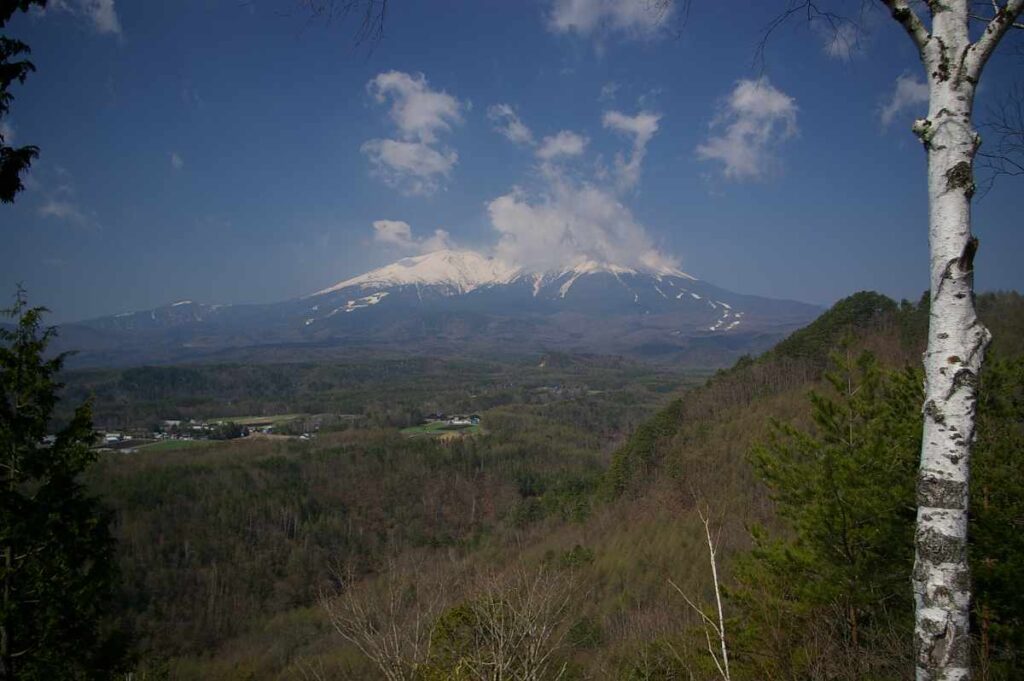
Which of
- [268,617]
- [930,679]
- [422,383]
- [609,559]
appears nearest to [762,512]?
[609,559]

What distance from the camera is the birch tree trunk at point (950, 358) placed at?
175 centimetres

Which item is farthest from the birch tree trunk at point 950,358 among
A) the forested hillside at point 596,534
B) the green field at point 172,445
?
the green field at point 172,445

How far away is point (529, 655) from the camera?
4039mm

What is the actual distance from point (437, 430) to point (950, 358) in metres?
82.6

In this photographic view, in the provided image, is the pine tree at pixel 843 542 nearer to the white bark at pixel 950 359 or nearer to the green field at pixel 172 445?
the white bark at pixel 950 359

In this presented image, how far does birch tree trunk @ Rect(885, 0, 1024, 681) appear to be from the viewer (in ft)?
5.75

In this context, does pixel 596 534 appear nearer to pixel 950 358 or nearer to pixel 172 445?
A: pixel 950 358

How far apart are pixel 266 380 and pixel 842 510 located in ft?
479

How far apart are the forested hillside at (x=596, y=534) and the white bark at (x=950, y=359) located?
76cm

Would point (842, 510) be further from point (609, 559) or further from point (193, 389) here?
point (193, 389)

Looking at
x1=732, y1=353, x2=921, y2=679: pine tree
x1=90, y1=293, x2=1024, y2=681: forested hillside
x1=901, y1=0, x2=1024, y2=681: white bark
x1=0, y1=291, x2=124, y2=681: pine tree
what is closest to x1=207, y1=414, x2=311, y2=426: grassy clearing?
x1=90, y1=293, x2=1024, y2=681: forested hillside

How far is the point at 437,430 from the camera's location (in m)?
81.8

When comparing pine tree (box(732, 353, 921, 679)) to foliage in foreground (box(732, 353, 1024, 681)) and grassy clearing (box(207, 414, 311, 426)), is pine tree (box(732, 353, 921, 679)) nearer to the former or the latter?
foliage in foreground (box(732, 353, 1024, 681))

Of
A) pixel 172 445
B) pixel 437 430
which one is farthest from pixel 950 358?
pixel 172 445
